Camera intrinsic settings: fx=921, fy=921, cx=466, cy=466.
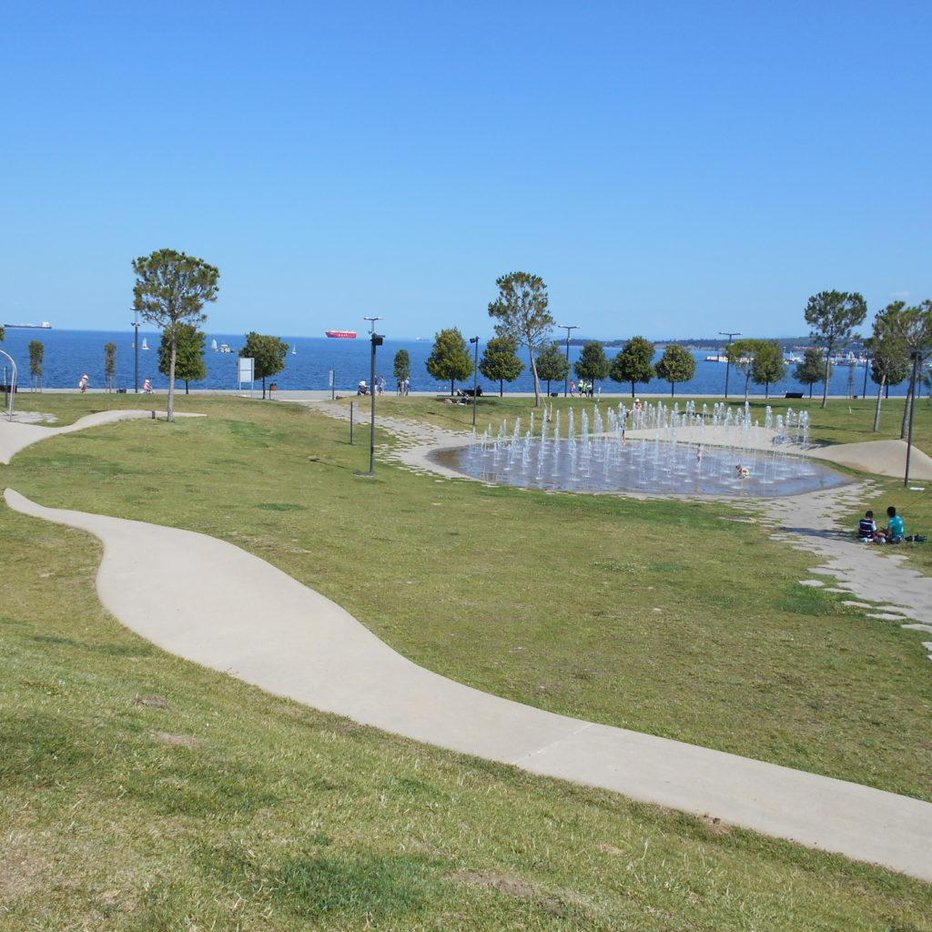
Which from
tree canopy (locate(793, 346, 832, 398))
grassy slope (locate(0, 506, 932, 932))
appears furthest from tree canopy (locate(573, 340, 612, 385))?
grassy slope (locate(0, 506, 932, 932))

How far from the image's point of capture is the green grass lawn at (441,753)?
5.39 m

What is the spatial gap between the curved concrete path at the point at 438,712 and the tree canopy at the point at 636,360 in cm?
6460

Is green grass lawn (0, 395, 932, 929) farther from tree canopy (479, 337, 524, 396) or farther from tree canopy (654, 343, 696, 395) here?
tree canopy (654, 343, 696, 395)

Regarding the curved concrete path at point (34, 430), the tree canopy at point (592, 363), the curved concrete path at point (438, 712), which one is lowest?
the curved concrete path at point (438, 712)

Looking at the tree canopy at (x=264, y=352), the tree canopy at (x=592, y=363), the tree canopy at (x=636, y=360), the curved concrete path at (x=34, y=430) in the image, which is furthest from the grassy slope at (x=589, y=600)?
the tree canopy at (x=592, y=363)

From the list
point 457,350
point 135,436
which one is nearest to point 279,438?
point 135,436

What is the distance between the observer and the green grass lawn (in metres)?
5.39

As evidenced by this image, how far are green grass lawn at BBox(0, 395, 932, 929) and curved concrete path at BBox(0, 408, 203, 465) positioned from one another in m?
9.07

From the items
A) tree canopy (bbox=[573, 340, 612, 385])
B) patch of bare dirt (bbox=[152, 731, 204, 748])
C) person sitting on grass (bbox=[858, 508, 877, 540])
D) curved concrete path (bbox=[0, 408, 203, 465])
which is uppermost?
tree canopy (bbox=[573, 340, 612, 385])

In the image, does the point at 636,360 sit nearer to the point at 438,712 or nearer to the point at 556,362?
the point at 556,362

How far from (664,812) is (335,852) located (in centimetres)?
330

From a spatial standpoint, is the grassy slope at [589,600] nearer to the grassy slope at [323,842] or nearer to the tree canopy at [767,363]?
the grassy slope at [323,842]

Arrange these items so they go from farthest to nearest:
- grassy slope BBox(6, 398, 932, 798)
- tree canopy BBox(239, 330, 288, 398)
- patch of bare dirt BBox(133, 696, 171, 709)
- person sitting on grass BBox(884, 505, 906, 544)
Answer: tree canopy BBox(239, 330, 288, 398) < person sitting on grass BBox(884, 505, 906, 544) < grassy slope BBox(6, 398, 932, 798) < patch of bare dirt BBox(133, 696, 171, 709)

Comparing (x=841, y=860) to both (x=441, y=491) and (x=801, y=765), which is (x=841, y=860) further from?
(x=441, y=491)
